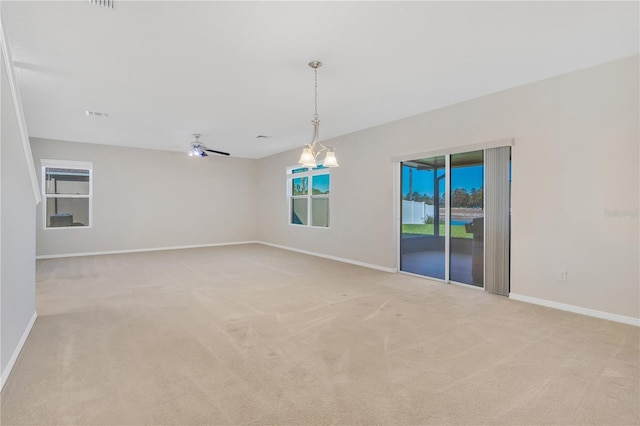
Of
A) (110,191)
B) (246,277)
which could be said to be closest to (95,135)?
(110,191)

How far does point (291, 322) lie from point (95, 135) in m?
6.35

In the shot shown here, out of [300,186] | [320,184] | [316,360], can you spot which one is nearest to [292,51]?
[316,360]

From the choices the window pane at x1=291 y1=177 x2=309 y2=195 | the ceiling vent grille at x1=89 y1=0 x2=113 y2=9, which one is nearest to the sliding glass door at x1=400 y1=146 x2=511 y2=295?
the window pane at x1=291 y1=177 x2=309 y2=195

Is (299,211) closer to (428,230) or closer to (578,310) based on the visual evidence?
(428,230)

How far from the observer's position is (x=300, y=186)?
8.37 meters

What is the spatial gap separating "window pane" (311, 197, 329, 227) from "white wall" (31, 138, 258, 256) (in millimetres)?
2925

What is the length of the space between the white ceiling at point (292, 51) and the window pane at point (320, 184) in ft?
7.94

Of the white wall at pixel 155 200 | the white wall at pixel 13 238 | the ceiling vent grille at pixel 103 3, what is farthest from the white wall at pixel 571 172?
the white wall at pixel 155 200

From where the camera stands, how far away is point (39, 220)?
7039 millimetres

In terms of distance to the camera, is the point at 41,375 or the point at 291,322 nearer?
the point at 41,375

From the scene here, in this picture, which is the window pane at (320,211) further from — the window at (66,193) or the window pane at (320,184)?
the window at (66,193)

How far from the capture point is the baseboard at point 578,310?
10.6ft

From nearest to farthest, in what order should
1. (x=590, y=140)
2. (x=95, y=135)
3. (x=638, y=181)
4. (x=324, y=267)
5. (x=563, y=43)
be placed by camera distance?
(x=563, y=43) < (x=638, y=181) < (x=590, y=140) < (x=324, y=267) < (x=95, y=135)

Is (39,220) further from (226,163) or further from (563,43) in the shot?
(563,43)
